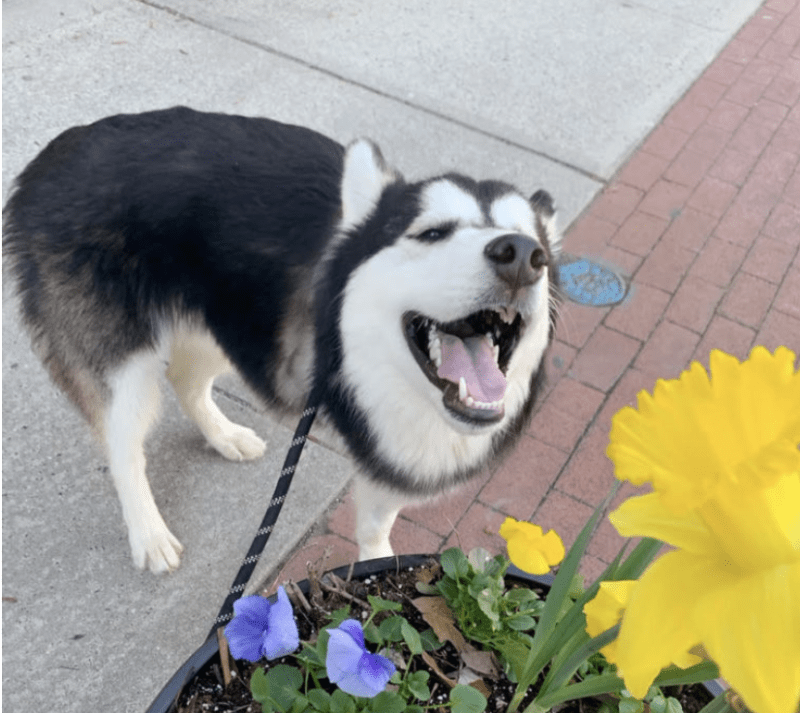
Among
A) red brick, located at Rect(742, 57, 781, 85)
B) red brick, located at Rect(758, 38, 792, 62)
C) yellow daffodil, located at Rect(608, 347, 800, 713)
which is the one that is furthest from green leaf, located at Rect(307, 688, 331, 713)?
red brick, located at Rect(758, 38, 792, 62)

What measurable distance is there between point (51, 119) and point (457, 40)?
2.71 metres

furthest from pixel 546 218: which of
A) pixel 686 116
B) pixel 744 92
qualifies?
pixel 744 92

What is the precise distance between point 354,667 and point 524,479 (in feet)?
7.26

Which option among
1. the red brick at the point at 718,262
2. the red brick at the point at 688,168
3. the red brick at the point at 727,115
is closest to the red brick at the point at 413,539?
the red brick at the point at 718,262

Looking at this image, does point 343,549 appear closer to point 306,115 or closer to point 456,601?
point 456,601

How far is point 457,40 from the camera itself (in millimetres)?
5617

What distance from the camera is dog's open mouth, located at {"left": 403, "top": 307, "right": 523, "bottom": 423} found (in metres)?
2.04

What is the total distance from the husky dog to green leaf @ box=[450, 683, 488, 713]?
80 centimetres

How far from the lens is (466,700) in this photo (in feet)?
4.35

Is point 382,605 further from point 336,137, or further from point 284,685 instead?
point 336,137

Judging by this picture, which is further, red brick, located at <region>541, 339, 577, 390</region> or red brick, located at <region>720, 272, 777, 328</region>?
red brick, located at <region>720, 272, 777, 328</region>

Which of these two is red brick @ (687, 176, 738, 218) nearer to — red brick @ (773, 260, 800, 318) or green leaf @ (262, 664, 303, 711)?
red brick @ (773, 260, 800, 318)

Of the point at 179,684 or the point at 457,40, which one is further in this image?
the point at 457,40

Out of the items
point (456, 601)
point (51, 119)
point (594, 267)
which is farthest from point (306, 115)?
point (456, 601)
